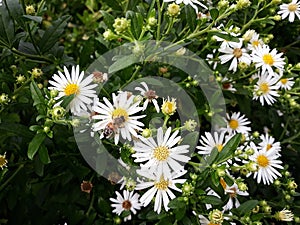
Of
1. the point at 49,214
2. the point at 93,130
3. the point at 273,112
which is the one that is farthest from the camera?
the point at 273,112

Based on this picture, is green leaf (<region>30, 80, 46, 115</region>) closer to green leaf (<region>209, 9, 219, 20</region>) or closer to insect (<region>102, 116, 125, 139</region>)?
insect (<region>102, 116, 125, 139</region>)

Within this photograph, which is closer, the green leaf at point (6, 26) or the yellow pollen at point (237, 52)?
the green leaf at point (6, 26)

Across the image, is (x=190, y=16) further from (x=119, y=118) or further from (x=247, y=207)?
(x=247, y=207)

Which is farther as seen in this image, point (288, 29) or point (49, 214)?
point (288, 29)

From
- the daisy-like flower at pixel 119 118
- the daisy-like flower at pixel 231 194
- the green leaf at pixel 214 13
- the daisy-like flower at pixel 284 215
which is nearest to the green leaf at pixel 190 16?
the green leaf at pixel 214 13

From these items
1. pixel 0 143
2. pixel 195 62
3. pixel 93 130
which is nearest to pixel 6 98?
pixel 0 143

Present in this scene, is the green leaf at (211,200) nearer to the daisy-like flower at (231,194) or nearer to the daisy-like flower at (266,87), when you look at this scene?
the daisy-like flower at (231,194)

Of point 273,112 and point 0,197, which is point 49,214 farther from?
point 273,112
